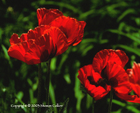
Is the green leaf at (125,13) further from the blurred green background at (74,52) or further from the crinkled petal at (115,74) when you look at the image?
the crinkled petal at (115,74)

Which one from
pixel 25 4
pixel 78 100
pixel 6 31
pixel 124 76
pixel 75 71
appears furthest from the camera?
pixel 25 4

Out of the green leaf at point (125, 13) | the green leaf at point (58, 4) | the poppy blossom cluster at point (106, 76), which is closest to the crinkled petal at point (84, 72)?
the poppy blossom cluster at point (106, 76)

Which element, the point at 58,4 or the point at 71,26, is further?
the point at 58,4

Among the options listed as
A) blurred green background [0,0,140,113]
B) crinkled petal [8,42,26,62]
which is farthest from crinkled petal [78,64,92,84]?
blurred green background [0,0,140,113]

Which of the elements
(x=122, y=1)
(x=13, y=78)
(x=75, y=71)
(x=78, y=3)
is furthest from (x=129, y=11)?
(x=13, y=78)

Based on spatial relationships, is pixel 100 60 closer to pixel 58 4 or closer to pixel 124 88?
pixel 124 88

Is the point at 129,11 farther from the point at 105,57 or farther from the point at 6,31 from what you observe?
the point at 105,57

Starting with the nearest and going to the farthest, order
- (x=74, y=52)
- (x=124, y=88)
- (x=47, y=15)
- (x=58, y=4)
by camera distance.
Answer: (x=124, y=88)
(x=47, y=15)
(x=74, y=52)
(x=58, y=4)

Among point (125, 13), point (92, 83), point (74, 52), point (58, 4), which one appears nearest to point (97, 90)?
point (92, 83)
